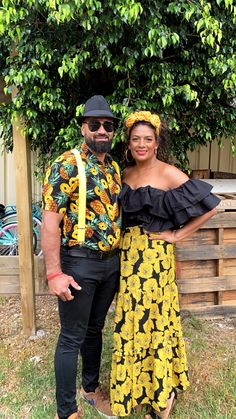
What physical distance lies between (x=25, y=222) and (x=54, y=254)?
1373mm

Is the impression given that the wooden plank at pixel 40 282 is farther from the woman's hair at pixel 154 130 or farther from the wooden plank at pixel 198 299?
the woman's hair at pixel 154 130

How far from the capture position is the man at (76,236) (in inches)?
86.8

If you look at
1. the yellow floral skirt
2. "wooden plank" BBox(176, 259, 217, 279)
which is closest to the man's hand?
the yellow floral skirt

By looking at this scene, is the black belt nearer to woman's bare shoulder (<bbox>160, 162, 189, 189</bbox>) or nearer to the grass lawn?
woman's bare shoulder (<bbox>160, 162, 189, 189</bbox>)

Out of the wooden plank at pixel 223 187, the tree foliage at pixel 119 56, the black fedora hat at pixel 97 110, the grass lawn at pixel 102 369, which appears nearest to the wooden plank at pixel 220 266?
the grass lawn at pixel 102 369

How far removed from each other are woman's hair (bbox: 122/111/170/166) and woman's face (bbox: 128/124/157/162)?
0.03 m

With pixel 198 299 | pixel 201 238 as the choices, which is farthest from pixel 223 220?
pixel 198 299

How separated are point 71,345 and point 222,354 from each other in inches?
64.1

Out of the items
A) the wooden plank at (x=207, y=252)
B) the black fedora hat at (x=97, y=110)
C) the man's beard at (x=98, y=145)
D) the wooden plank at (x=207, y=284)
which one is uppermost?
the black fedora hat at (x=97, y=110)

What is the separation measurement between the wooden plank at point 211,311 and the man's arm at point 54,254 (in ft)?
6.72

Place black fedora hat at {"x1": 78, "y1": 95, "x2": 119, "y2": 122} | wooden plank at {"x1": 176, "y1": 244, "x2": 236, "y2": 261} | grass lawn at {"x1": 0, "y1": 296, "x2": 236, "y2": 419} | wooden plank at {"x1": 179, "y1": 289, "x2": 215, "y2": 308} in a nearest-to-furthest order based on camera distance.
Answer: black fedora hat at {"x1": 78, "y1": 95, "x2": 119, "y2": 122}
grass lawn at {"x1": 0, "y1": 296, "x2": 236, "y2": 419}
wooden plank at {"x1": 176, "y1": 244, "x2": 236, "y2": 261}
wooden plank at {"x1": 179, "y1": 289, "x2": 215, "y2": 308}

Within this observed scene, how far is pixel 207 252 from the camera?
154 inches

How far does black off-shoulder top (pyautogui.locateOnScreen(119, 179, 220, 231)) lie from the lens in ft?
7.93

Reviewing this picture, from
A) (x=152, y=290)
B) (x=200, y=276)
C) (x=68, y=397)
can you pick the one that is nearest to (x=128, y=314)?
(x=152, y=290)
